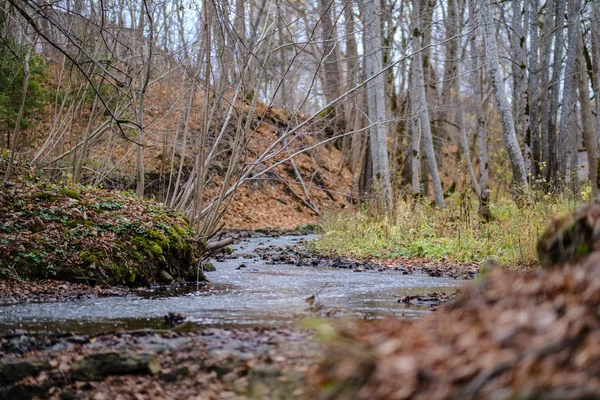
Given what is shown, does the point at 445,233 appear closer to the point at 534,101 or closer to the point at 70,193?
the point at 534,101

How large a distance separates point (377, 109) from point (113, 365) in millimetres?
12579

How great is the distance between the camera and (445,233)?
44.1 feet

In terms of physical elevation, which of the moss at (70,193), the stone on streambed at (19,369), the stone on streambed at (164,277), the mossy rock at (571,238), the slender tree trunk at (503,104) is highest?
the slender tree trunk at (503,104)

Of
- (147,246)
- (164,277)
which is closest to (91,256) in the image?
(147,246)

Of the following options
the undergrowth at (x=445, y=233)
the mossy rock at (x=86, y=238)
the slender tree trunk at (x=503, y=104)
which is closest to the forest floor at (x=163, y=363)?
the mossy rock at (x=86, y=238)

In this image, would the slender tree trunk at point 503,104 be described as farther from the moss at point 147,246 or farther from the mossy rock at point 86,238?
the moss at point 147,246

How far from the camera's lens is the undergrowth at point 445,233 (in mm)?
9695

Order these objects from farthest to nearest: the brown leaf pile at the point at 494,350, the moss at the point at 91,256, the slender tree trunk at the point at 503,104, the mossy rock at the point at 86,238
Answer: the slender tree trunk at the point at 503,104
the moss at the point at 91,256
the mossy rock at the point at 86,238
the brown leaf pile at the point at 494,350

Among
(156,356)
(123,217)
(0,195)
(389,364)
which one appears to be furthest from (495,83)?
(389,364)

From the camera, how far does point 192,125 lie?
20.5 metres

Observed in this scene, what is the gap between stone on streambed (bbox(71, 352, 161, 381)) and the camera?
398cm

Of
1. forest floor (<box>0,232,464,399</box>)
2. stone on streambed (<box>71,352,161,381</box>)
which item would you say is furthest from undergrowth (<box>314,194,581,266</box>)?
stone on streambed (<box>71,352,161,381</box>)

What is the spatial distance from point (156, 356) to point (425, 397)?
2476 millimetres

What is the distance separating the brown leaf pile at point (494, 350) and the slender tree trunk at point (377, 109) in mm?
12078
